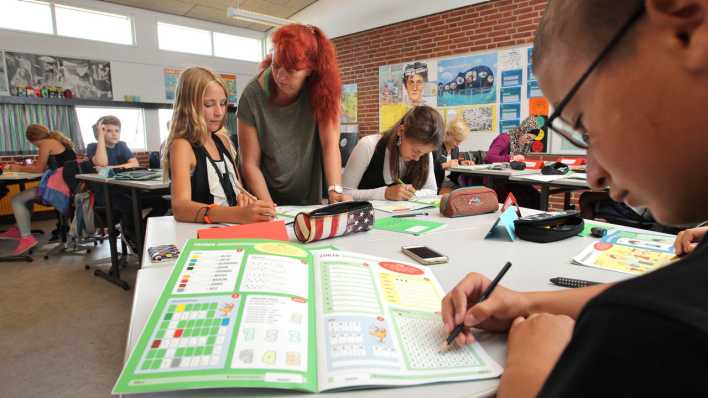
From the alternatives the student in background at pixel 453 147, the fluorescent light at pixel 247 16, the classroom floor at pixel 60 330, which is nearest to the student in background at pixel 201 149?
the classroom floor at pixel 60 330

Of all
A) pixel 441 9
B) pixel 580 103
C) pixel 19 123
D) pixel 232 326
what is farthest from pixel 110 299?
pixel 441 9

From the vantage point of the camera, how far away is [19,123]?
5.45 metres

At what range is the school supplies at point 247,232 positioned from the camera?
102 centimetres

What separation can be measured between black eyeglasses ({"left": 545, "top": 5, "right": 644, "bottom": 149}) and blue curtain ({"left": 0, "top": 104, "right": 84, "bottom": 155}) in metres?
6.83

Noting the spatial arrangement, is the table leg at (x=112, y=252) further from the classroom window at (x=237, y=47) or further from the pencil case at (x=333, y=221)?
the classroom window at (x=237, y=47)

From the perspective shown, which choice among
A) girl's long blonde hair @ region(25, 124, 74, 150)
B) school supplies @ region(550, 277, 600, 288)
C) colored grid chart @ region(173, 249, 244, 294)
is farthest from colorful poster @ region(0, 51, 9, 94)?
school supplies @ region(550, 277, 600, 288)

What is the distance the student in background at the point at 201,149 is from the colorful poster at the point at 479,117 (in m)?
3.67

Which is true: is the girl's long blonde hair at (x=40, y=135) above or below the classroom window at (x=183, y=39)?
below

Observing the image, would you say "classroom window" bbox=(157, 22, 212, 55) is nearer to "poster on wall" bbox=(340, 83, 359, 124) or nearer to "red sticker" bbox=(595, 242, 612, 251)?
"poster on wall" bbox=(340, 83, 359, 124)

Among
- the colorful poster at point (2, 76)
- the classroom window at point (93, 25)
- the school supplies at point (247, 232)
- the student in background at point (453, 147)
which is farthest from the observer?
the classroom window at point (93, 25)

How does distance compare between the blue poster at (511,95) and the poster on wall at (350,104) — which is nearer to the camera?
the blue poster at (511,95)

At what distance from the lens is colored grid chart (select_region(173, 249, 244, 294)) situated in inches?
23.7

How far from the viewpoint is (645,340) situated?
0.22m

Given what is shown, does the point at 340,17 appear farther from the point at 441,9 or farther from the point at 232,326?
the point at 232,326
